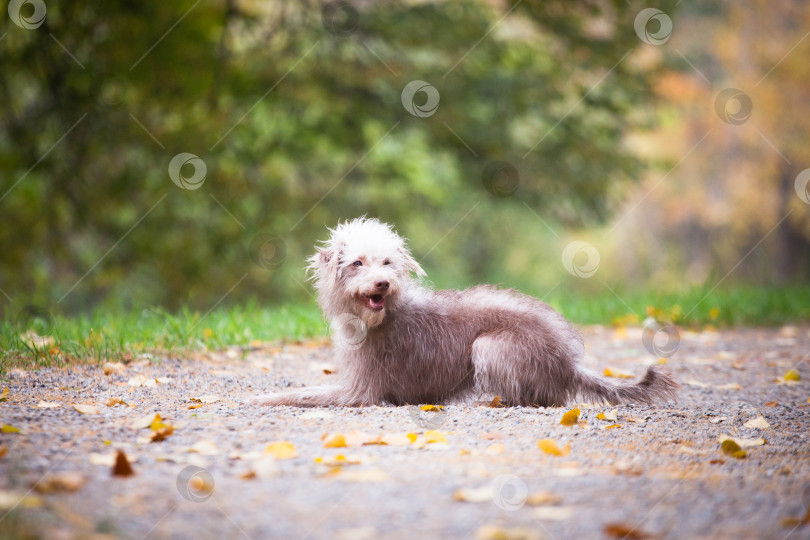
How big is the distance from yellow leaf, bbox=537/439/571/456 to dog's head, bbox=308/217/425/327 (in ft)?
5.18

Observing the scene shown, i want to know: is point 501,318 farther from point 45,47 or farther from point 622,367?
point 45,47

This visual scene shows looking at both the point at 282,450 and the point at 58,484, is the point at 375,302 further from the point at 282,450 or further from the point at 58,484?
the point at 58,484

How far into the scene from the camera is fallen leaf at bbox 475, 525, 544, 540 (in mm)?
2920

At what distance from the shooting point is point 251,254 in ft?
40.3

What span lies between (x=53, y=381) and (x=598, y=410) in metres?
3.86

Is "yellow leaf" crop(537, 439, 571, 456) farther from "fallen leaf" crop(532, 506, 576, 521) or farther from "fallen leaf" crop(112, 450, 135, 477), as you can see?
"fallen leaf" crop(112, 450, 135, 477)

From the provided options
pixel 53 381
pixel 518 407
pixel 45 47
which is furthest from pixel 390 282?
pixel 45 47
